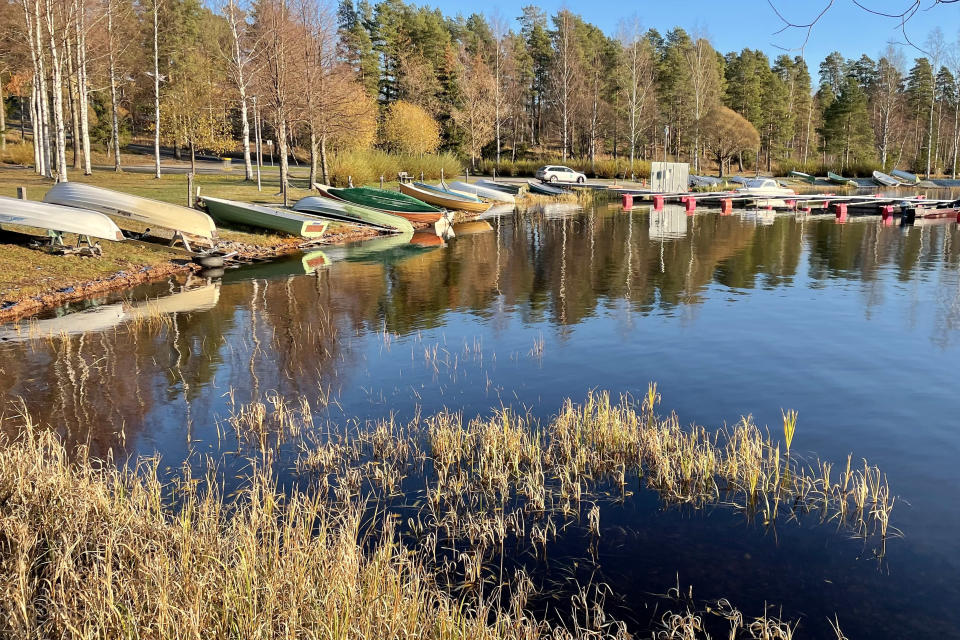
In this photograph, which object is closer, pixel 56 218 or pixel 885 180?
pixel 56 218

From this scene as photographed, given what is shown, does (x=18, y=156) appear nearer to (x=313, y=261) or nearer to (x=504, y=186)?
(x=504, y=186)

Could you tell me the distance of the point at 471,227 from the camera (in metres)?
37.0

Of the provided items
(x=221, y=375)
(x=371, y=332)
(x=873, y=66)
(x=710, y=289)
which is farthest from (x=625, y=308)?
(x=873, y=66)

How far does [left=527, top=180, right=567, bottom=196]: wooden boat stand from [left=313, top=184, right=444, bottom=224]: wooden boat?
2146 cm

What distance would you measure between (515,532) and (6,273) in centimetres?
1566

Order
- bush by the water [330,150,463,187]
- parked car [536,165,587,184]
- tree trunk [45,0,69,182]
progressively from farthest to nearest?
parked car [536,165,587,184], bush by the water [330,150,463,187], tree trunk [45,0,69,182]

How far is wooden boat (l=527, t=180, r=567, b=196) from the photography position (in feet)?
180

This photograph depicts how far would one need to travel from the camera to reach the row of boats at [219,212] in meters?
19.1

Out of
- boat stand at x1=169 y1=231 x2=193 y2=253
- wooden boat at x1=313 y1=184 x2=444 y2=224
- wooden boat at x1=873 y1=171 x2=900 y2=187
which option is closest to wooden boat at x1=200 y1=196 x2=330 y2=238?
boat stand at x1=169 y1=231 x2=193 y2=253

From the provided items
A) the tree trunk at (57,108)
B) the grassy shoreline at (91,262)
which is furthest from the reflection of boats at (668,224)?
the tree trunk at (57,108)

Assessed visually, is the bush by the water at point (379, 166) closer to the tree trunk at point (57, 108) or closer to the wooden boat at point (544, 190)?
the wooden boat at point (544, 190)

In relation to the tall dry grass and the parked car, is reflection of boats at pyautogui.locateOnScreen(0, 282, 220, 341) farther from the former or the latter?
the parked car

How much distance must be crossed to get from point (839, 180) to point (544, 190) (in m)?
35.9

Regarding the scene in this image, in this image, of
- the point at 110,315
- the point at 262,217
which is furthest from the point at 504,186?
the point at 110,315
